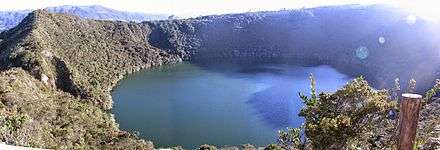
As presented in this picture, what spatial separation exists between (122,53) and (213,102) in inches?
1830

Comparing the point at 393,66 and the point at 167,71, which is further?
the point at 167,71

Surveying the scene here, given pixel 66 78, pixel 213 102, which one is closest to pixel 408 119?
pixel 66 78

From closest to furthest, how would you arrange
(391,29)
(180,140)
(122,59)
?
(180,140)
(122,59)
(391,29)

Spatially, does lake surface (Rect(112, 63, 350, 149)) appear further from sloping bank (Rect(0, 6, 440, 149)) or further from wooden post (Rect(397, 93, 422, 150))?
wooden post (Rect(397, 93, 422, 150))

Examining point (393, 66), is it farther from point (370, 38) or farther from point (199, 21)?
point (199, 21)

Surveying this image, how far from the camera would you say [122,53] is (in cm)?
12169

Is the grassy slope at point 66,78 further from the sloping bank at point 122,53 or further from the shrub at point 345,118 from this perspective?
the shrub at point 345,118

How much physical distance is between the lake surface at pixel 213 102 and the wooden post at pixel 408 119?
166ft

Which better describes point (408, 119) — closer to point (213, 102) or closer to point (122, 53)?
point (213, 102)

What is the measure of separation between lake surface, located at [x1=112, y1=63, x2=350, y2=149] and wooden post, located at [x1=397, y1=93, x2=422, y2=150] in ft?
166

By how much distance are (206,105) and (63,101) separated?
2549 centimetres

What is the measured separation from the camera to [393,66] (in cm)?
10494

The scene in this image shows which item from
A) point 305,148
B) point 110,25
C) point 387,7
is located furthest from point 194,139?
point 387,7

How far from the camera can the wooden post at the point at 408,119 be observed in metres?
7.07
